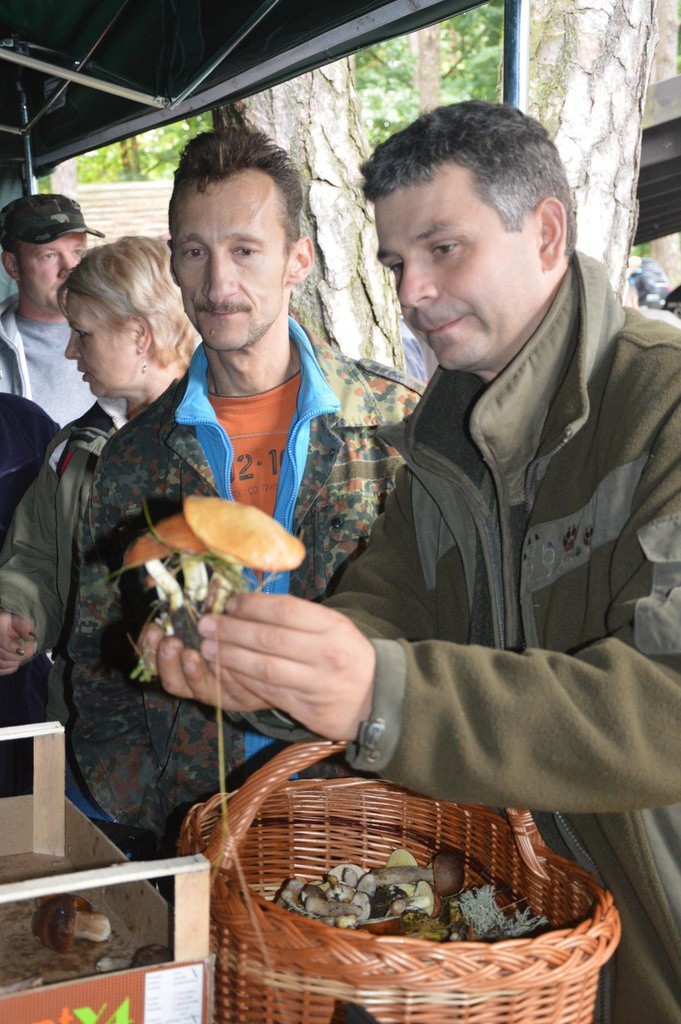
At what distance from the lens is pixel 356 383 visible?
2576 mm

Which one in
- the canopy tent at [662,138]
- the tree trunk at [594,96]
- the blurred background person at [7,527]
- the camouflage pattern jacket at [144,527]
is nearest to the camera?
the camouflage pattern jacket at [144,527]

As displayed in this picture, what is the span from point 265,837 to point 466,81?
804 inches

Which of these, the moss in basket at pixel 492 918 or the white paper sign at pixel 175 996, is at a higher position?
the white paper sign at pixel 175 996

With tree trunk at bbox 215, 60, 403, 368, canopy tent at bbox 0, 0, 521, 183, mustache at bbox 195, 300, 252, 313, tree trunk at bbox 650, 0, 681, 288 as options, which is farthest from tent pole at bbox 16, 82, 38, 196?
tree trunk at bbox 650, 0, 681, 288

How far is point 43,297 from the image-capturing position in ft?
15.7

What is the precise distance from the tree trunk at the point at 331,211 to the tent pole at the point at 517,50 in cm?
160

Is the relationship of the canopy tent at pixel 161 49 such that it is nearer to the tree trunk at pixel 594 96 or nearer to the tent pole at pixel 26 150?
the tent pole at pixel 26 150

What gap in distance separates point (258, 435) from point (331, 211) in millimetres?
1925

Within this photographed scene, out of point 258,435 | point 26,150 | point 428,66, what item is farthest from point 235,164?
point 428,66

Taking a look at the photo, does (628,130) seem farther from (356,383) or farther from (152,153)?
(152,153)

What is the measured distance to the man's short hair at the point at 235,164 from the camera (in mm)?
2498

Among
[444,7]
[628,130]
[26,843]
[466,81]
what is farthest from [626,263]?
[466,81]

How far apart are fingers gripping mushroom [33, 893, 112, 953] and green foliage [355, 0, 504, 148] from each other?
1812 cm

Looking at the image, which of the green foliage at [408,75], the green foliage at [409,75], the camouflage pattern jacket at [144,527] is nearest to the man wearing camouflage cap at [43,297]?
the camouflage pattern jacket at [144,527]
